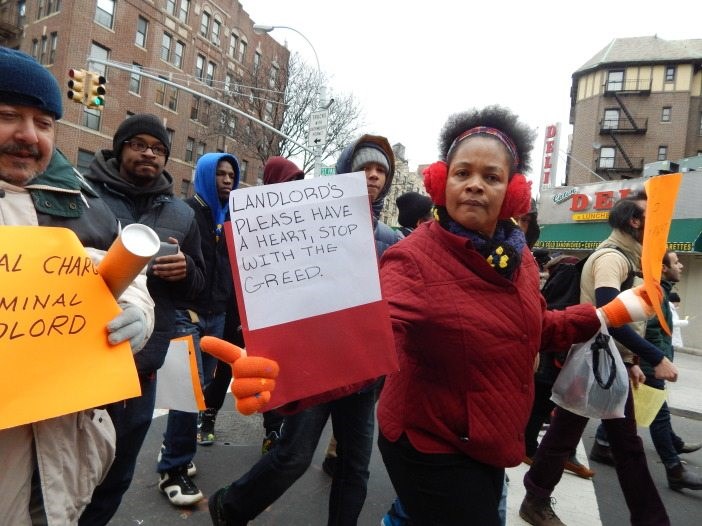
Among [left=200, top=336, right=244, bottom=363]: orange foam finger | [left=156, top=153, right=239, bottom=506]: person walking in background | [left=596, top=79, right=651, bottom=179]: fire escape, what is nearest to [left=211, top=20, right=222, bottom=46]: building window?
[left=596, top=79, right=651, bottom=179]: fire escape

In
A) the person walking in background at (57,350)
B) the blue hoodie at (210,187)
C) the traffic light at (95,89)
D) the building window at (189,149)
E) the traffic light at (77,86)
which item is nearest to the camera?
the person walking in background at (57,350)

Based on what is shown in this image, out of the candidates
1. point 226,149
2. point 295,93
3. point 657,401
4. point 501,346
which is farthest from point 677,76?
point 501,346

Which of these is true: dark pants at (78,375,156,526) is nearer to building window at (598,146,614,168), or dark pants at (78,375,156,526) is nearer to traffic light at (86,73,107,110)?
traffic light at (86,73,107,110)

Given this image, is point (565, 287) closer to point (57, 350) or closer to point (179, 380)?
point (179, 380)

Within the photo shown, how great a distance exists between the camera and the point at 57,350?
1203 mm

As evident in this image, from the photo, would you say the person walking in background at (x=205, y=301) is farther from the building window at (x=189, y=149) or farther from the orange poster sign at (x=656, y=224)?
the building window at (x=189, y=149)

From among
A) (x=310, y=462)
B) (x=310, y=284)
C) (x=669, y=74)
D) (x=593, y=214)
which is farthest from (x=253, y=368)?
(x=669, y=74)

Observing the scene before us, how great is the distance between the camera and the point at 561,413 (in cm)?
299

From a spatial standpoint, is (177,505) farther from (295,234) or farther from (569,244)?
(569,244)

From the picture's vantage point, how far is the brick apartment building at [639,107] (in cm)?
3077

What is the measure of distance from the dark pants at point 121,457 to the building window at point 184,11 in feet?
101

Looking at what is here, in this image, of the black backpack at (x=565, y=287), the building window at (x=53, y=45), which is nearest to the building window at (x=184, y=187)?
the building window at (x=53, y=45)

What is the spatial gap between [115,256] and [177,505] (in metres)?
2.24

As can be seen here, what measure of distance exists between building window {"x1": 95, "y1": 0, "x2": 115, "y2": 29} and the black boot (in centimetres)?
2829
